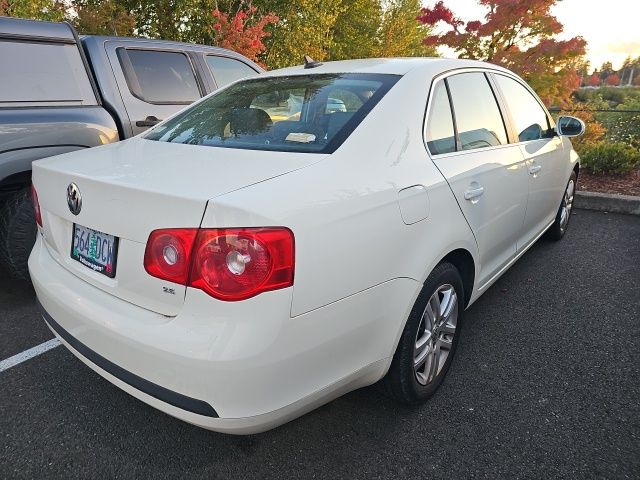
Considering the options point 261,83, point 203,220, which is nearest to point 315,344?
point 203,220

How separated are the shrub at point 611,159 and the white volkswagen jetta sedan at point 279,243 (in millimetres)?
5304

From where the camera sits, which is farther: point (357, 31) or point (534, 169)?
point (357, 31)

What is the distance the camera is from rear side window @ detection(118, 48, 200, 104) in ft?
12.7

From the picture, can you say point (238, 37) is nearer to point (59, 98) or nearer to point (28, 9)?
point (28, 9)

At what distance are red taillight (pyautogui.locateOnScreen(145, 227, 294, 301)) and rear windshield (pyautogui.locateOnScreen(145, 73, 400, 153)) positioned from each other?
540 millimetres

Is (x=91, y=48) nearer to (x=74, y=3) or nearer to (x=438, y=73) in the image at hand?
(x=438, y=73)

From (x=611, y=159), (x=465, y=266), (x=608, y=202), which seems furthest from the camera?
(x=611, y=159)

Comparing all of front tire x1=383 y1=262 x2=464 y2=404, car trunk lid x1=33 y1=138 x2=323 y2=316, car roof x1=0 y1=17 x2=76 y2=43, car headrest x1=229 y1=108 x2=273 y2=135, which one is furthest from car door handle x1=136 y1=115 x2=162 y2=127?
front tire x1=383 y1=262 x2=464 y2=404

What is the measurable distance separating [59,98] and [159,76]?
1012 mm

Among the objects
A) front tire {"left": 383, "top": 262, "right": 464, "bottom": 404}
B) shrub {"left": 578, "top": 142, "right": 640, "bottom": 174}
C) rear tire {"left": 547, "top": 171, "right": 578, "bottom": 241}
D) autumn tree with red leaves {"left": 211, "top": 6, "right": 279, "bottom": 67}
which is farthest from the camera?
autumn tree with red leaves {"left": 211, "top": 6, "right": 279, "bottom": 67}

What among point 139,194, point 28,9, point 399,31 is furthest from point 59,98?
point 399,31

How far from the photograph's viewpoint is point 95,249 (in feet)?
5.57

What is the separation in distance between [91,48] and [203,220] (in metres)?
3.14

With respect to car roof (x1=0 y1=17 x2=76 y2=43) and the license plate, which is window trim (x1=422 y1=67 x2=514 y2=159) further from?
car roof (x1=0 y1=17 x2=76 y2=43)
